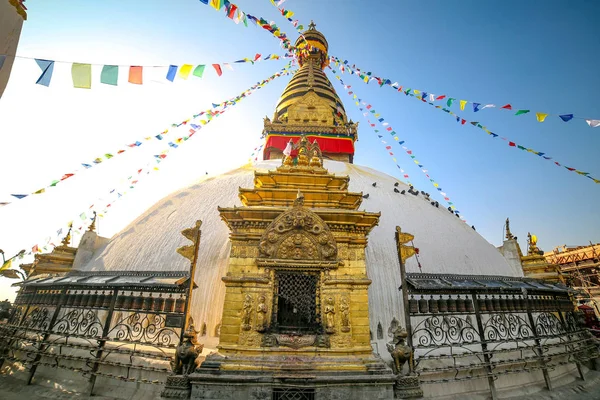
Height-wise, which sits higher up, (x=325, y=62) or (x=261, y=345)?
(x=325, y=62)

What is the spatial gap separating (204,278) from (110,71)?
4789 mm

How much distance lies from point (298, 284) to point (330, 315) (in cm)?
76

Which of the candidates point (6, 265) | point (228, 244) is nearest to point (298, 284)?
point (228, 244)

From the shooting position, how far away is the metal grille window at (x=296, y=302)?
185 inches

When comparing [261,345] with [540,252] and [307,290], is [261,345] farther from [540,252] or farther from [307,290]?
[540,252]

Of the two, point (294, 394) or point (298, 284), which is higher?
point (298, 284)

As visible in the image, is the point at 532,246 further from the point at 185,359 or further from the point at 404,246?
the point at 185,359

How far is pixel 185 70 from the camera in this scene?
6.78 metres

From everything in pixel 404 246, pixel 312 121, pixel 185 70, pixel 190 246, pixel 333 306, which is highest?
pixel 312 121

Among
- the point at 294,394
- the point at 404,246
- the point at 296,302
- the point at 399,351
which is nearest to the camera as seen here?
the point at 294,394

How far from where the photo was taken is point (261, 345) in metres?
4.50

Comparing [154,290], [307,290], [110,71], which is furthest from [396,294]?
[110,71]

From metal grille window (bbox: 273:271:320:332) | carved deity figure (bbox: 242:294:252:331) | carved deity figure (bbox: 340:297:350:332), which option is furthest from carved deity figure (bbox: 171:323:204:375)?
carved deity figure (bbox: 340:297:350:332)

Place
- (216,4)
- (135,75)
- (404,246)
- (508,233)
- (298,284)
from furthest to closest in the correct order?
Answer: (508,233)
(216,4)
(135,75)
(404,246)
(298,284)
